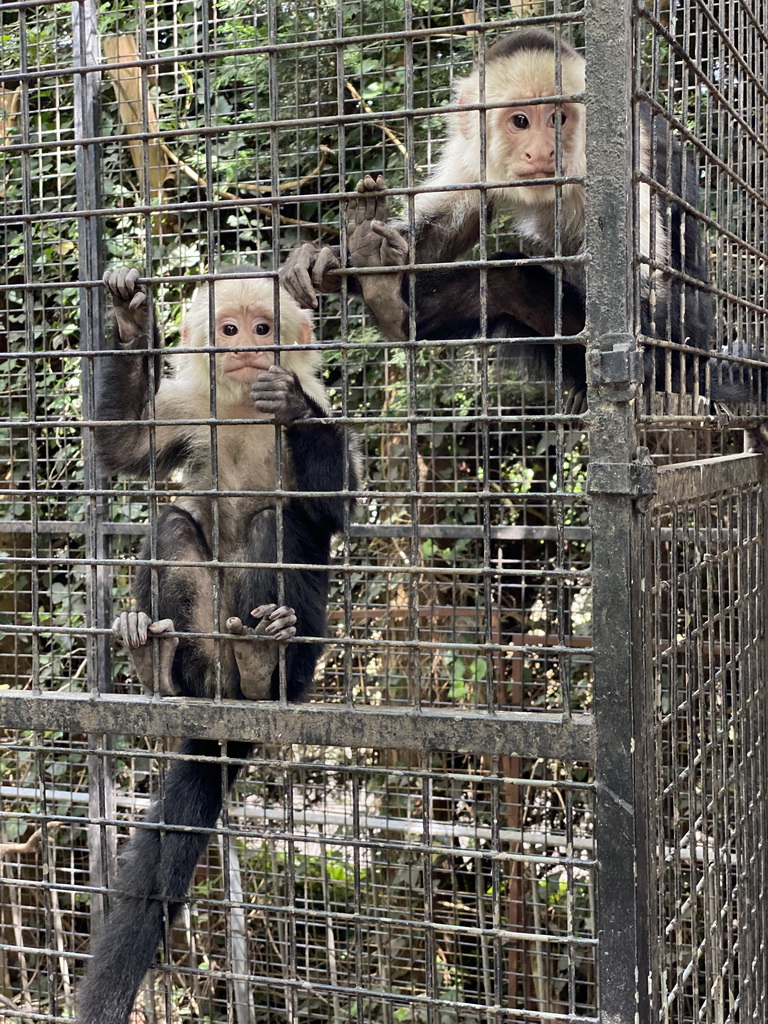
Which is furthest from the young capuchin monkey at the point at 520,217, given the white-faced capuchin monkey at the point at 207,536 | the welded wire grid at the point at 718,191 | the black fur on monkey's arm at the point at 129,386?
the black fur on monkey's arm at the point at 129,386

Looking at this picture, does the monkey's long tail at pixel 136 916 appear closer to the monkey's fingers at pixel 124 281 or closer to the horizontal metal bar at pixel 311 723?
the horizontal metal bar at pixel 311 723

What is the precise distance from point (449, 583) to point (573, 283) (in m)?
1.93

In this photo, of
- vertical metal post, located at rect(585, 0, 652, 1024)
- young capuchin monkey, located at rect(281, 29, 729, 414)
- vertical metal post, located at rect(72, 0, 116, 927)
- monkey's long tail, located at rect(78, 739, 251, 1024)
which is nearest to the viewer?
vertical metal post, located at rect(585, 0, 652, 1024)

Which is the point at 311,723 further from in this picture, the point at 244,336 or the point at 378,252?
the point at 244,336

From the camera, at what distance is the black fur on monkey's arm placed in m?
1.99

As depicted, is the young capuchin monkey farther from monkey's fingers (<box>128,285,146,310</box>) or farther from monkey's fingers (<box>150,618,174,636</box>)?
monkey's fingers (<box>150,618,174,636</box>)

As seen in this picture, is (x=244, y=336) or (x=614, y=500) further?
(x=244, y=336)

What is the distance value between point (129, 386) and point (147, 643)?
57cm

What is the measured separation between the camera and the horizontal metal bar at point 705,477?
64.1 inches

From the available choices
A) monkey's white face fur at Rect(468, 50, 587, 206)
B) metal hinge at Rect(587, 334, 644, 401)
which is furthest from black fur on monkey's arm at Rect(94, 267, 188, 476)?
monkey's white face fur at Rect(468, 50, 587, 206)

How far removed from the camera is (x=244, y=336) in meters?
2.71

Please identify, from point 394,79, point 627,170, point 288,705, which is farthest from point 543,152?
point 394,79

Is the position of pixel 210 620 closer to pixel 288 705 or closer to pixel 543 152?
pixel 288 705

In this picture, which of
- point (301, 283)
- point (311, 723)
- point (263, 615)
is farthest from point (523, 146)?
point (311, 723)
